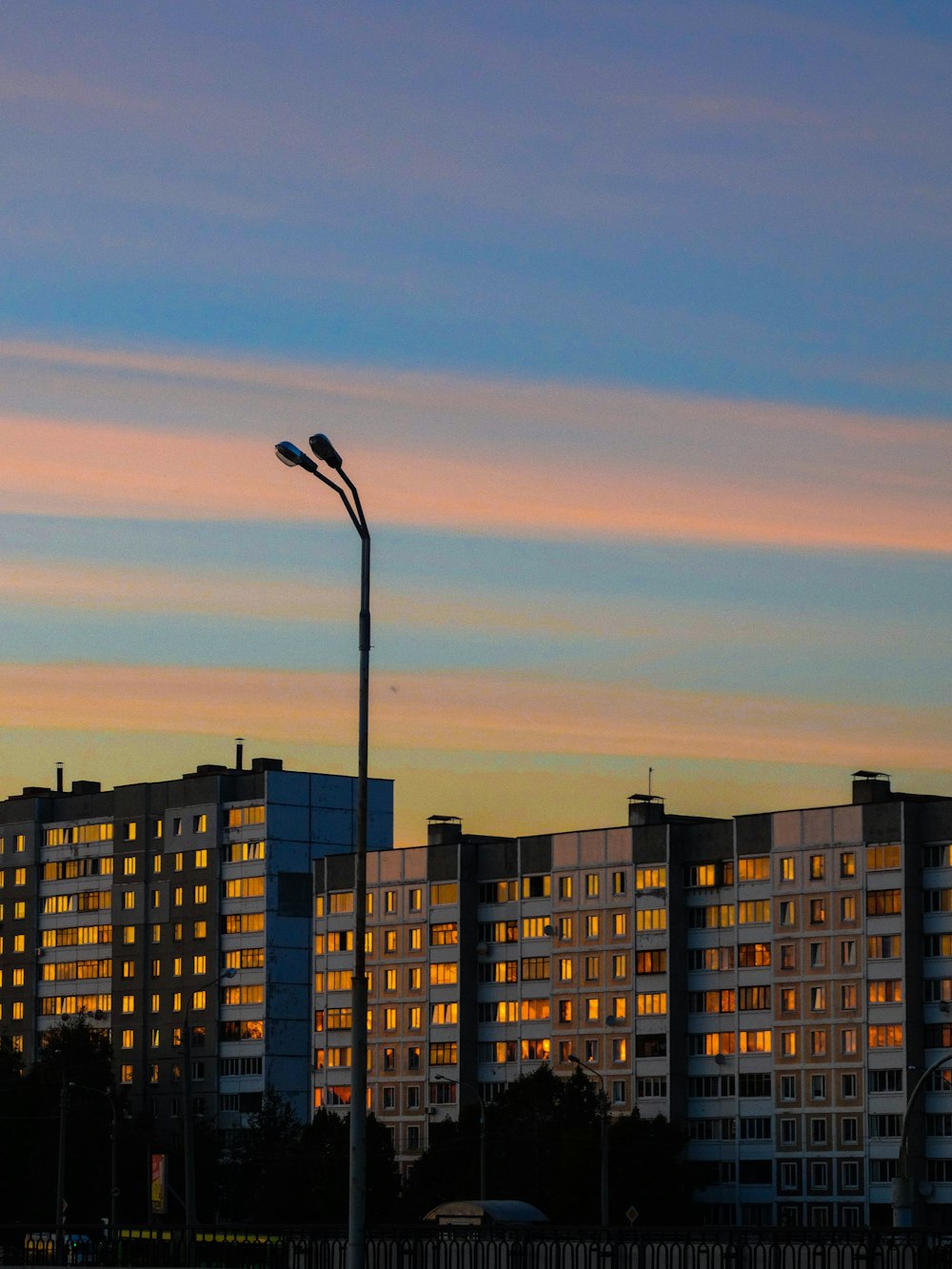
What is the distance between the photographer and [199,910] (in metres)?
176

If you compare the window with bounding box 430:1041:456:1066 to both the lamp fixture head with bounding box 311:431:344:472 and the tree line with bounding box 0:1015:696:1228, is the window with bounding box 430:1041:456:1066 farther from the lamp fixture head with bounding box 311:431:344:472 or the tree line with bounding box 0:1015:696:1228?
the lamp fixture head with bounding box 311:431:344:472

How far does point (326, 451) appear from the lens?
34219mm

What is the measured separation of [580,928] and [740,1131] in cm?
1735

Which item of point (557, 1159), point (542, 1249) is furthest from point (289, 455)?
point (557, 1159)

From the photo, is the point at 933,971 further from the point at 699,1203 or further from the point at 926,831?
the point at 699,1203

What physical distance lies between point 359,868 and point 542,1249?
12.5 meters

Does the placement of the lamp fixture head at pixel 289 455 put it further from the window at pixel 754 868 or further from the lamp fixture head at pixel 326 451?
the window at pixel 754 868

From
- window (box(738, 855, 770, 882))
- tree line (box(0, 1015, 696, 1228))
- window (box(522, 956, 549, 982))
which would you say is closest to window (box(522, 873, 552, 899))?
window (box(522, 956, 549, 982))

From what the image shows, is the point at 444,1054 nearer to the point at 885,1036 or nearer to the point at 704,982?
the point at 704,982

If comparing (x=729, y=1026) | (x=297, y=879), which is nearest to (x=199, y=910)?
(x=297, y=879)

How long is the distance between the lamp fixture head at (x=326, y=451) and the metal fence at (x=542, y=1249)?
15717 mm

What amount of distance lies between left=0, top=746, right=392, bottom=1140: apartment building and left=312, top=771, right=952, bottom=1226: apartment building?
10.1 metres

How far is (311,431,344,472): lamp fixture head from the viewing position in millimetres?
34094

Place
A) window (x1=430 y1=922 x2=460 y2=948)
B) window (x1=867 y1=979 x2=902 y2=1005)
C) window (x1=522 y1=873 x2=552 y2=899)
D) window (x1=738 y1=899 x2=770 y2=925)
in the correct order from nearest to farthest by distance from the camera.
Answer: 1. window (x1=867 y1=979 x2=902 y2=1005)
2. window (x1=738 y1=899 x2=770 y2=925)
3. window (x1=522 y1=873 x2=552 y2=899)
4. window (x1=430 y1=922 x2=460 y2=948)
